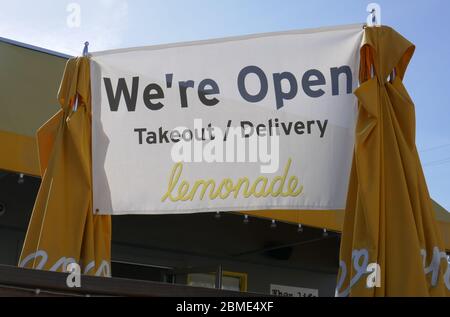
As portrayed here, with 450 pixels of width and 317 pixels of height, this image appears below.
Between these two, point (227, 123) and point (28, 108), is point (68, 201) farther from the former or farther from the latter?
point (28, 108)

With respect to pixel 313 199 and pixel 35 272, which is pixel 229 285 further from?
pixel 35 272

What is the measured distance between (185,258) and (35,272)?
7.59 metres

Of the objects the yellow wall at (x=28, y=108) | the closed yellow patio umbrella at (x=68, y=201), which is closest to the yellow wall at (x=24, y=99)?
the yellow wall at (x=28, y=108)

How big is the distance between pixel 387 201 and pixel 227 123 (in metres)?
1.31

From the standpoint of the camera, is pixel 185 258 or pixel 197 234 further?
pixel 185 258

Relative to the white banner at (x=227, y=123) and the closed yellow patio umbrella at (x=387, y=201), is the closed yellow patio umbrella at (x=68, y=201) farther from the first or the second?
the closed yellow patio umbrella at (x=387, y=201)

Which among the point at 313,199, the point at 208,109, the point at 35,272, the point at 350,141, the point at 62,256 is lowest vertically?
the point at 35,272

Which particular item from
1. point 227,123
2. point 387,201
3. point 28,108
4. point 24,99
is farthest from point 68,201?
point 24,99

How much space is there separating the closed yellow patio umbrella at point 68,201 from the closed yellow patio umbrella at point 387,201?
61.6 inches

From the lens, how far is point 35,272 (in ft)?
8.18

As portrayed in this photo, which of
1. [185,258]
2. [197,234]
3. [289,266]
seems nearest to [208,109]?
[197,234]

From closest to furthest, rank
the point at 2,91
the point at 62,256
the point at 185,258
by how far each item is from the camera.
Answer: the point at 62,256
the point at 2,91
the point at 185,258

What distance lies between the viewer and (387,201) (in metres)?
3.17
